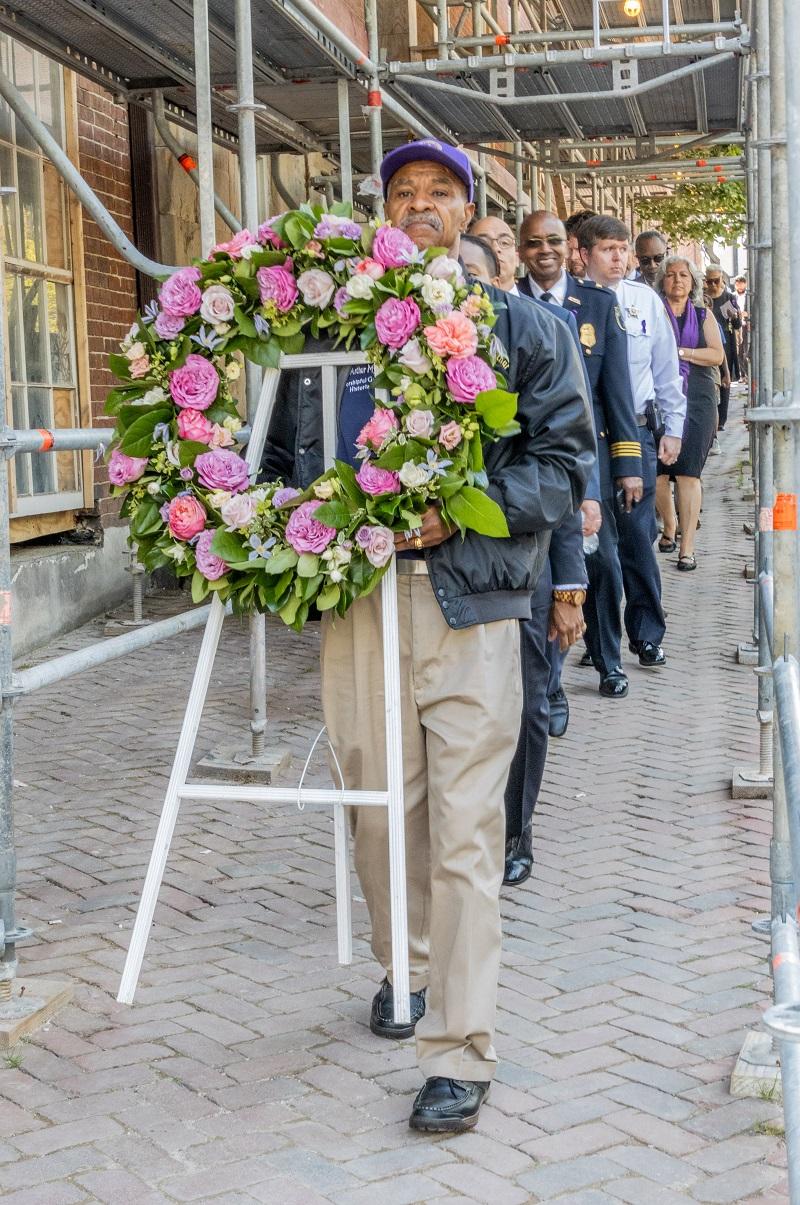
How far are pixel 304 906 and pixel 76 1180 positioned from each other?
1.78 m

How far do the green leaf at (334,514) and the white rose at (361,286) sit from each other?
461 millimetres

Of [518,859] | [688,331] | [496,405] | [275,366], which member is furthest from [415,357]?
[688,331]

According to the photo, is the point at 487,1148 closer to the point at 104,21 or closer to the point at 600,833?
the point at 600,833

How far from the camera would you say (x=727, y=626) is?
9953 mm

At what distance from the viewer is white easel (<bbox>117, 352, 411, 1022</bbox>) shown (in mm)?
3633

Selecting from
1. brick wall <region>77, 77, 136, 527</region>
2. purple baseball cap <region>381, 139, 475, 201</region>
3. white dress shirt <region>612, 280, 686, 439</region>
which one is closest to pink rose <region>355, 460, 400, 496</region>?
purple baseball cap <region>381, 139, 475, 201</region>

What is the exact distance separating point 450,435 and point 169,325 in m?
0.80

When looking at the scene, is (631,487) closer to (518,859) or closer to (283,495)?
(518,859)

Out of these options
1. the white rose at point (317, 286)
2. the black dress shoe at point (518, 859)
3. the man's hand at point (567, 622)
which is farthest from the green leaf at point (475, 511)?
the black dress shoe at point (518, 859)

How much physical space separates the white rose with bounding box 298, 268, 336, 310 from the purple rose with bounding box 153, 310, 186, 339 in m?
0.32

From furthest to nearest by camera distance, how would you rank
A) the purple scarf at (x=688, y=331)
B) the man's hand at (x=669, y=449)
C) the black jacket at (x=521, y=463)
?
the purple scarf at (x=688, y=331) < the man's hand at (x=669, y=449) < the black jacket at (x=521, y=463)

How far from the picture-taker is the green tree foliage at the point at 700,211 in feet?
72.1

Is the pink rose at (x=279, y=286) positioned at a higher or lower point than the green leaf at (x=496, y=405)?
higher

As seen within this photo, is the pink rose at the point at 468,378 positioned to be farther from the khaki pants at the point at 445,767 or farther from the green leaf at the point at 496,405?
the khaki pants at the point at 445,767
